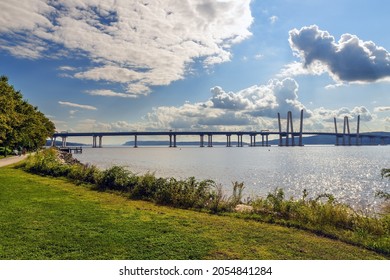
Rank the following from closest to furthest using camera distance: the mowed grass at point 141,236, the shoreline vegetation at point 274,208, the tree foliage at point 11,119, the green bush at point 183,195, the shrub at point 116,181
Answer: the mowed grass at point 141,236 → the shoreline vegetation at point 274,208 → the green bush at point 183,195 → the shrub at point 116,181 → the tree foliage at point 11,119

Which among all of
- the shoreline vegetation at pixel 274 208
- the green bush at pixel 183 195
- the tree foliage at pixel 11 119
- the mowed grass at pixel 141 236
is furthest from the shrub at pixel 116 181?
the tree foliage at pixel 11 119

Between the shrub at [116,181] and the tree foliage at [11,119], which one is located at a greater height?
the tree foliage at [11,119]

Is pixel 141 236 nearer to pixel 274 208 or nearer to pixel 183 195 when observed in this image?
pixel 183 195

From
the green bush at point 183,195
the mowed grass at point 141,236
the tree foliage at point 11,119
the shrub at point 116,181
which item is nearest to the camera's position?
the mowed grass at point 141,236

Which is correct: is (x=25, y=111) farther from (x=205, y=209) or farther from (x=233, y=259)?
(x=233, y=259)

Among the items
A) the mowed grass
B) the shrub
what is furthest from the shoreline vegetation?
the mowed grass

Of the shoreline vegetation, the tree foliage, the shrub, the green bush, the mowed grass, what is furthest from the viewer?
the tree foliage

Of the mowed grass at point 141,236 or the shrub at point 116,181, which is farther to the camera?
the shrub at point 116,181

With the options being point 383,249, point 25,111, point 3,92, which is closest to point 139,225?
point 383,249

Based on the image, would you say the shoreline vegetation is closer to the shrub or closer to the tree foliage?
the shrub

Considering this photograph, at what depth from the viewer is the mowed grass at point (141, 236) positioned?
24.1 ft

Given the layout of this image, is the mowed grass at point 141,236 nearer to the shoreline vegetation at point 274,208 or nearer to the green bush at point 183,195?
the shoreline vegetation at point 274,208

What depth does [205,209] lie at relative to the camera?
1288cm

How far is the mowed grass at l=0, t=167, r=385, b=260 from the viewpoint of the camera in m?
7.35
